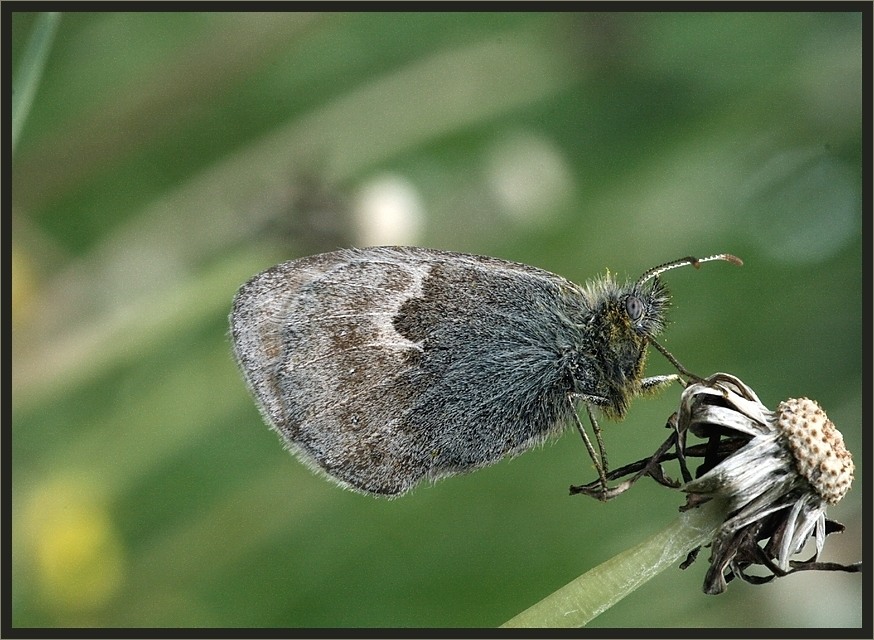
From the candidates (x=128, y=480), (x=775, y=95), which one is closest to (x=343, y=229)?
(x=128, y=480)

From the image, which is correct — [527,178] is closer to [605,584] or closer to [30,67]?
[30,67]

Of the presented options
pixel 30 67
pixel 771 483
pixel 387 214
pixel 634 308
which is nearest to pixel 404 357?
pixel 634 308

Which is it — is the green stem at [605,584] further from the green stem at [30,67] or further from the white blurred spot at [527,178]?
the white blurred spot at [527,178]

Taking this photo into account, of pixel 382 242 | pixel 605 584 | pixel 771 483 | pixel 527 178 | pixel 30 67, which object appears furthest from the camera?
pixel 527 178

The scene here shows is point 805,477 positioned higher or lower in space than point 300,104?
lower

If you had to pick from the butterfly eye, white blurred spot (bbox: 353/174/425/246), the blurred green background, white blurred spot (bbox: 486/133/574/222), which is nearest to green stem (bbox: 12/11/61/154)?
the blurred green background

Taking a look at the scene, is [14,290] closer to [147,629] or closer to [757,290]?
[147,629]

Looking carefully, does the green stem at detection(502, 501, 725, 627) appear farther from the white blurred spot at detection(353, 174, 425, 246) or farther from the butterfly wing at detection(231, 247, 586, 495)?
the white blurred spot at detection(353, 174, 425, 246)
